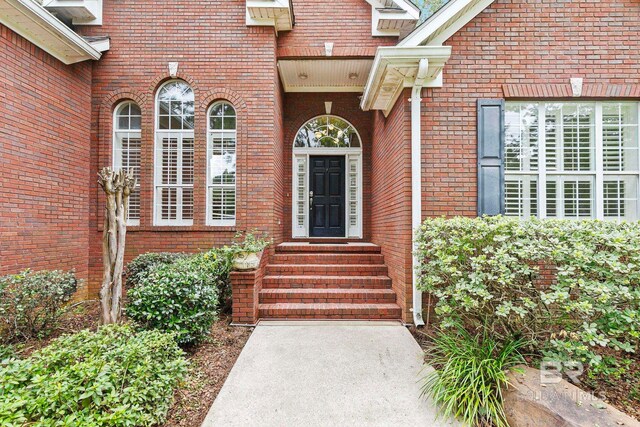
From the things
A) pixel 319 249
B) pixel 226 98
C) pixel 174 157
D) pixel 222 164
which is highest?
pixel 226 98

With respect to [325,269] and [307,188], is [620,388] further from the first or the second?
[307,188]

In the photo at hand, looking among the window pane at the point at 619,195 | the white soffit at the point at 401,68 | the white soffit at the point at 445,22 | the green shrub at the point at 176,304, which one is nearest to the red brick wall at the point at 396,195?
the white soffit at the point at 401,68

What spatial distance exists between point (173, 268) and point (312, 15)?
207 inches

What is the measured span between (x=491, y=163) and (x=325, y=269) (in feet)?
9.77

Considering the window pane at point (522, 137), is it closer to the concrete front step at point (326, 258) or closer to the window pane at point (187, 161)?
the concrete front step at point (326, 258)

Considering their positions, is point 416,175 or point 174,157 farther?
point 174,157

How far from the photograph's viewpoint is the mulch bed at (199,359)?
236 centimetres

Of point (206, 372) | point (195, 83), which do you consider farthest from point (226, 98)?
point (206, 372)

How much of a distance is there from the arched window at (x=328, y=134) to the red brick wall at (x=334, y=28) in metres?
1.70

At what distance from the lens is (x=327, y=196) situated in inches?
282

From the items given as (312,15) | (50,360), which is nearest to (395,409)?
(50,360)

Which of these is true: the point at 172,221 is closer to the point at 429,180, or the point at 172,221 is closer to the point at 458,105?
the point at 429,180

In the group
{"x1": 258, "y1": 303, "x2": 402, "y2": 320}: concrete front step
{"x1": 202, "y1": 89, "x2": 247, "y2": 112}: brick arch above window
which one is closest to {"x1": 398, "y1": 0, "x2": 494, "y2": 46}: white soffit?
{"x1": 202, "y1": 89, "x2": 247, "y2": 112}: brick arch above window

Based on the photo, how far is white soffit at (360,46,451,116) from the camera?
3.71 meters
